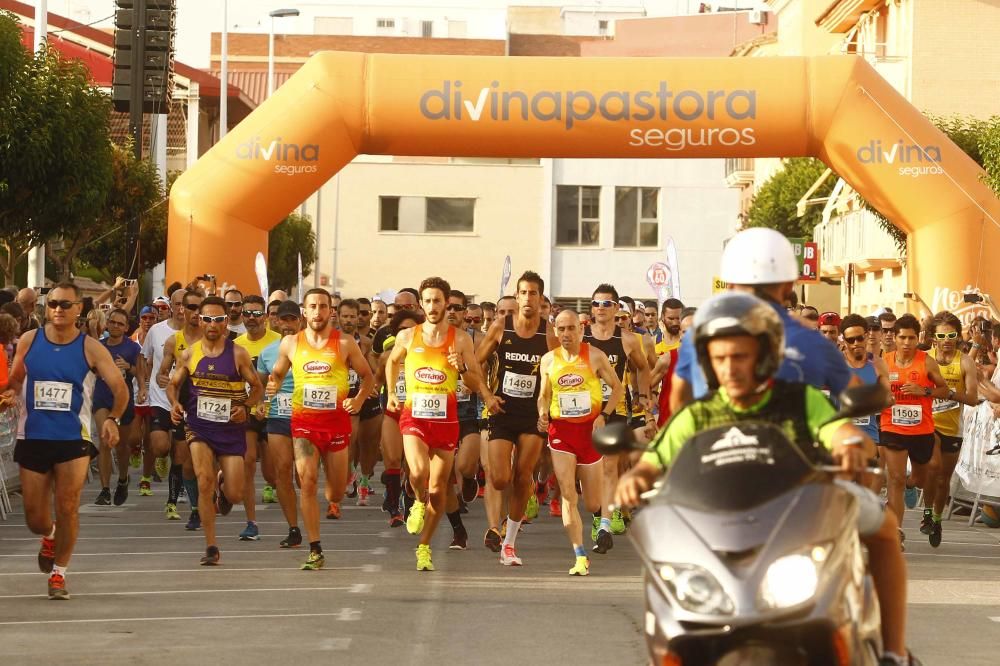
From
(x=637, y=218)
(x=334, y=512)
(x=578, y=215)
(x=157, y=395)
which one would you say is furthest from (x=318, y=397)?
(x=637, y=218)

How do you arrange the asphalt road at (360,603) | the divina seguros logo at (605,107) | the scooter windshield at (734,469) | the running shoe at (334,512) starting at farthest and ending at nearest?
the divina seguros logo at (605,107) → the running shoe at (334,512) → the asphalt road at (360,603) → the scooter windshield at (734,469)

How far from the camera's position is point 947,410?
47.4 ft

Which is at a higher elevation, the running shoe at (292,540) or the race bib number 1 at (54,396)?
the race bib number 1 at (54,396)

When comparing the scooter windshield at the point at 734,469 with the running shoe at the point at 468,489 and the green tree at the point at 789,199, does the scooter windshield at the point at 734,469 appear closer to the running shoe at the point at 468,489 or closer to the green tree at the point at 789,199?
the running shoe at the point at 468,489

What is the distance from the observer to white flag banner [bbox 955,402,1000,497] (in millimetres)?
15422

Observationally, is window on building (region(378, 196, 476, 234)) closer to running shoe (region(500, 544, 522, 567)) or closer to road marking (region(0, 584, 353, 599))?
running shoe (region(500, 544, 522, 567))

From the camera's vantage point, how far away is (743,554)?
4512 mm

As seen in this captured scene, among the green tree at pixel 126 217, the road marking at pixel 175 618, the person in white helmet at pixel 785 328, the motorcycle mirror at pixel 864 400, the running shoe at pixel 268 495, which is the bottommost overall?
the running shoe at pixel 268 495

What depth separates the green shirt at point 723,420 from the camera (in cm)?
523

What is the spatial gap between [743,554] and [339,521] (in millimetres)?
10804

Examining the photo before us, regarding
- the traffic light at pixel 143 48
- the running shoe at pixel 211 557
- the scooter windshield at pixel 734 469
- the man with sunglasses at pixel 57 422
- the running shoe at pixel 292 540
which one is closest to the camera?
the scooter windshield at pixel 734 469

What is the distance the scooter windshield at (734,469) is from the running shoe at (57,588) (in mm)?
6173

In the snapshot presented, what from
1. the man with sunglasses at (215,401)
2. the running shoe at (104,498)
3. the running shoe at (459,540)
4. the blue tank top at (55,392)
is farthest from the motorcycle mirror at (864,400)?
the running shoe at (104,498)

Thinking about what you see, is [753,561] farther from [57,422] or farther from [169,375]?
[169,375]
